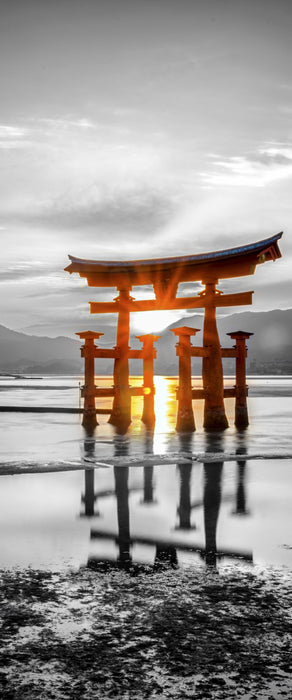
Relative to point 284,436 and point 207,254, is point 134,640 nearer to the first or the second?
point 207,254

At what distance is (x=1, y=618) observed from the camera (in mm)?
3658

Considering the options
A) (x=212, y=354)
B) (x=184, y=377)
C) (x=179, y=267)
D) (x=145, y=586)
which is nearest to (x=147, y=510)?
(x=145, y=586)

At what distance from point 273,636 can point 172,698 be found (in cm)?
87

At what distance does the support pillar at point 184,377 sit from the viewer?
51.8 ft

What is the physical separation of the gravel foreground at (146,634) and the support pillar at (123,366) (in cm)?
1262

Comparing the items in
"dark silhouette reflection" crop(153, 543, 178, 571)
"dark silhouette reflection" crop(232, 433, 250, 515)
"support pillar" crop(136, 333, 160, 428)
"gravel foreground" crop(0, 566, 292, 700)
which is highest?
"support pillar" crop(136, 333, 160, 428)

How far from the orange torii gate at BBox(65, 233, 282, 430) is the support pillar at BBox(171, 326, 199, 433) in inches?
22.4

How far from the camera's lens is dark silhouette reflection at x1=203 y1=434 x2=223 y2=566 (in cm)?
516

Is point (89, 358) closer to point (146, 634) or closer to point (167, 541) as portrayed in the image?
point (167, 541)

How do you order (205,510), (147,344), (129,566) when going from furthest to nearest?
(147,344), (205,510), (129,566)

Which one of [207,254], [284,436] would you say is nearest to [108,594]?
[207,254]

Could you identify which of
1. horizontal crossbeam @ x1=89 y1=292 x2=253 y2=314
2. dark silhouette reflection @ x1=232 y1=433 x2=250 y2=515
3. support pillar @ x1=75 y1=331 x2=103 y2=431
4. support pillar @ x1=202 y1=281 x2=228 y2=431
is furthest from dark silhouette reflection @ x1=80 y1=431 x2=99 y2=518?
horizontal crossbeam @ x1=89 y1=292 x2=253 y2=314

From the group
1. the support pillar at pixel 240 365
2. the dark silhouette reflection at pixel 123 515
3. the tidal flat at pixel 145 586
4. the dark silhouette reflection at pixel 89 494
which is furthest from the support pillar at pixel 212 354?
the tidal flat at pixel 145 586

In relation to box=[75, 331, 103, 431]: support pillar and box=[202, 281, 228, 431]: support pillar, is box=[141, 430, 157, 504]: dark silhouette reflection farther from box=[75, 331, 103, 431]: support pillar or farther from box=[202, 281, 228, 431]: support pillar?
box=[75, 331, 103, 431]: support pillar
